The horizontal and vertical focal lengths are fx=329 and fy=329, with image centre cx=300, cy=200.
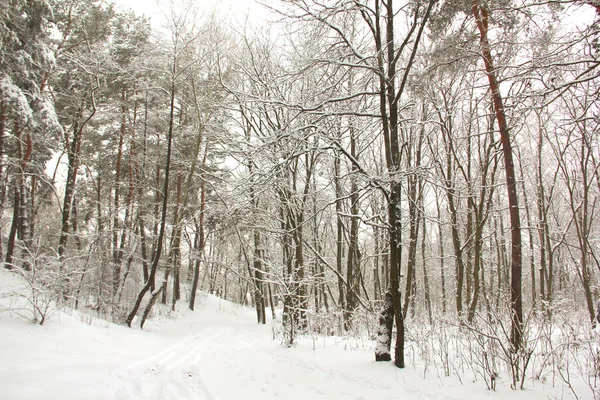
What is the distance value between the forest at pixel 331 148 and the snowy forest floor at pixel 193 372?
0.41m

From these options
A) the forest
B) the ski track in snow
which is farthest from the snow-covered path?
the forest

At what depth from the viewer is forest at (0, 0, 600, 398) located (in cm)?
562

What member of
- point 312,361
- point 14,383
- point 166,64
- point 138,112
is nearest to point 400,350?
point 312,361

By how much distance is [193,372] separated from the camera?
18.8 feet

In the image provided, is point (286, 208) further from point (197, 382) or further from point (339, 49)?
point (197, 382)

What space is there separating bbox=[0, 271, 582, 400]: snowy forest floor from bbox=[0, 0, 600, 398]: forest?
41cm

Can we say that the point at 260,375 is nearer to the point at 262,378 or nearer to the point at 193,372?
the point at 262,378

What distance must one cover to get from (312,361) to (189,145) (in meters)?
13.3

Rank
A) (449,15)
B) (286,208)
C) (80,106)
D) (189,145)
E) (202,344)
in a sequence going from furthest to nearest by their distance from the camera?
(189,145) < (80,106) < (286,208) < (202,344) < (449,15)

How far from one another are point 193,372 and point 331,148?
4.68 m

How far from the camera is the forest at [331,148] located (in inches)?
221

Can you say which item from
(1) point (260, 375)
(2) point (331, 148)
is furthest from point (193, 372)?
(2) point (331, 148)

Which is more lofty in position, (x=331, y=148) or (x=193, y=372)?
(x=331, y=148)

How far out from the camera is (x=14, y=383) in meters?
3.67
